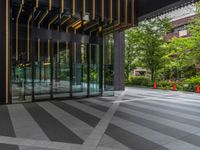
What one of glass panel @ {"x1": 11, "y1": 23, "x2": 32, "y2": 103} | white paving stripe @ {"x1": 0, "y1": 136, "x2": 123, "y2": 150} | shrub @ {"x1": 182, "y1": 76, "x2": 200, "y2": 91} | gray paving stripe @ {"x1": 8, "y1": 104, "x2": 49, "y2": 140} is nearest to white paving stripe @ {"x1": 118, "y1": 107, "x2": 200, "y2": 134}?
white paving stripe @ {"x1": 0, "y1": 136, "x2": 123, "y2": 150}

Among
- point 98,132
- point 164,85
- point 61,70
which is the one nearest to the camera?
point 98,132

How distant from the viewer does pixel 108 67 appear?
1747cm

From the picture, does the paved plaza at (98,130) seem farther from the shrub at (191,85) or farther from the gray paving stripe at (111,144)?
the shrub at (191,85)

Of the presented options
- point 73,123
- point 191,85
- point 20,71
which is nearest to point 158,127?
point 73,123

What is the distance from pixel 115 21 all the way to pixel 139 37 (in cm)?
1273

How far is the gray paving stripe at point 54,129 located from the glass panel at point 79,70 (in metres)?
5.35

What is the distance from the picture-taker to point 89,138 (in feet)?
20.3

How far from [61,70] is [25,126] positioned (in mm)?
7222

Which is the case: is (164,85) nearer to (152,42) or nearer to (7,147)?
(152,42)

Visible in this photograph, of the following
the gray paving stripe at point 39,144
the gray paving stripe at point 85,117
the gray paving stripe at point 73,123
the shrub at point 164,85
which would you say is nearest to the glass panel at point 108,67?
the gray paving stripe at point 85,117

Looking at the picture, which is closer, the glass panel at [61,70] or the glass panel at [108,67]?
the glass panel at [61,70]

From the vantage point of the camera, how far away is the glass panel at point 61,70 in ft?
46.5

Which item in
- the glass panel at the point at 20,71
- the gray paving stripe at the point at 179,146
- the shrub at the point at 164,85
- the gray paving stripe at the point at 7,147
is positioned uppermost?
the glass panel at the point at 20,71

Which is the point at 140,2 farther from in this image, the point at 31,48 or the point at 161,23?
the point at 161,23
